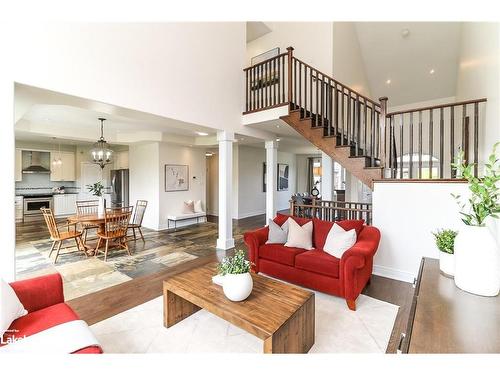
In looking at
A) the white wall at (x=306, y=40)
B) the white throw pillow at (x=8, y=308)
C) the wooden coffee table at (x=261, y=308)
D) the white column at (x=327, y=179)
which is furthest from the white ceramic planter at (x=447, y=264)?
the white wall at (x=306, y=40)

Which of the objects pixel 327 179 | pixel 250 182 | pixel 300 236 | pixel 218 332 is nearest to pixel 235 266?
pixel 218 332

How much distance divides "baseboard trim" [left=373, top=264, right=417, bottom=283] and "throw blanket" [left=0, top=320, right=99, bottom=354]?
3.48m

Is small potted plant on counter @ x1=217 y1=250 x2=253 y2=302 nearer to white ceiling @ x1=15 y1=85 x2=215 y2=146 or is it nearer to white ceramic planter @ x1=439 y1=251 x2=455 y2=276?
white ceramic planter @ x1=439 y1=251 x2=455 y2=276

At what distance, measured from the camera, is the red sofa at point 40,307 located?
1511 mm

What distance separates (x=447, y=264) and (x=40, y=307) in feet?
9.80

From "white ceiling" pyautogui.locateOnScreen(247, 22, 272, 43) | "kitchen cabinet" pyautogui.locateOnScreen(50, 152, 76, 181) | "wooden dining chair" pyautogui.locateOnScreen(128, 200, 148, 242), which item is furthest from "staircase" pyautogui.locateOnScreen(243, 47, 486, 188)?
"kitchen cabinet" pyautogui.locateOnScreen(50, 152, 76, 181)

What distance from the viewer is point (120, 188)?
757 centimetres

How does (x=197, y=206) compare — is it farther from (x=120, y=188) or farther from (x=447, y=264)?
(x=447, y=264)

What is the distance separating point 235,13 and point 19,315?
2306 millimetres

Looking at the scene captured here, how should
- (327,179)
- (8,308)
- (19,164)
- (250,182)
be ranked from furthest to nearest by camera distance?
(250,182)
(19,164)
(327,179)
(8,308)

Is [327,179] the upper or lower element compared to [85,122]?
lower

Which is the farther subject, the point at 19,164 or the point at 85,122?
the point at 19,164

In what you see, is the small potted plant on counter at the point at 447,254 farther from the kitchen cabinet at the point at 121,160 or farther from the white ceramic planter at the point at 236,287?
the kitchen cabinet at the point at 121,160

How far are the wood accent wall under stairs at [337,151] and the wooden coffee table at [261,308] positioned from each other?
89.8 inches
